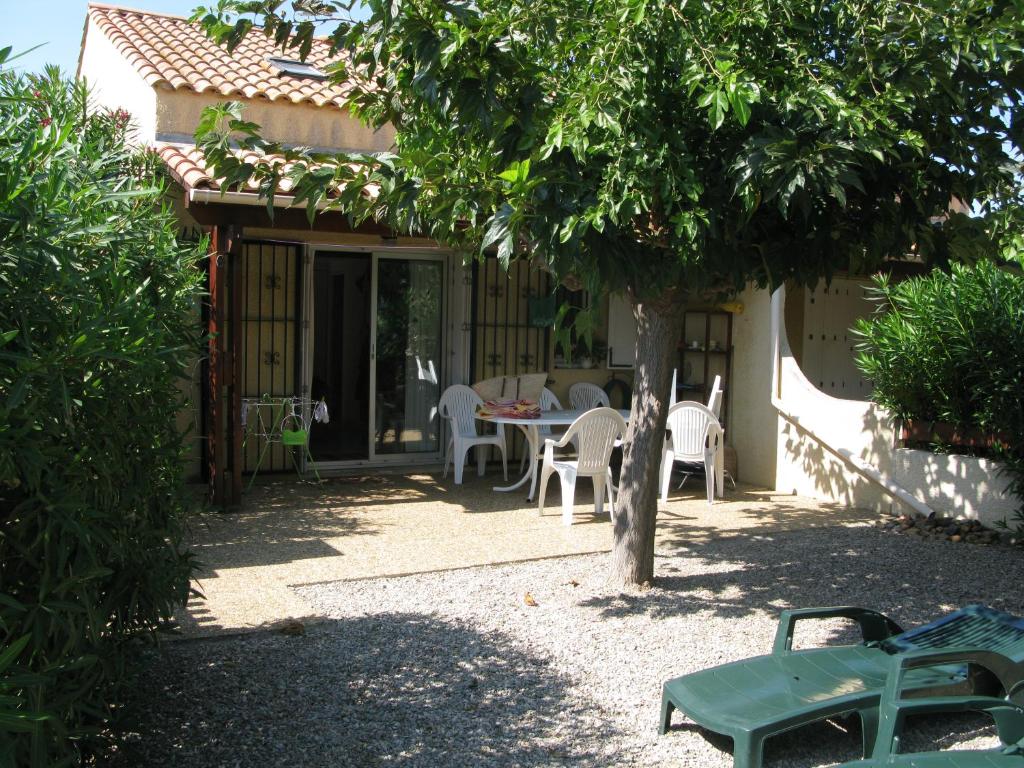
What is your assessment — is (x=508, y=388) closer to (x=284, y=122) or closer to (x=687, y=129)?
(x=284, y=122)

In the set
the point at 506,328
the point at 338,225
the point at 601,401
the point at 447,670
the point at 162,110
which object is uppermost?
the point at 162,110

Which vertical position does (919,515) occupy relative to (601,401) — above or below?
below

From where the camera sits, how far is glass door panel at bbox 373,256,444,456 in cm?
1077

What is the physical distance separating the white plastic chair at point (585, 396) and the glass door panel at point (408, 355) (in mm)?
1548

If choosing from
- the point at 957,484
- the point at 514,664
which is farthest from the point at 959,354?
the point at 514,664

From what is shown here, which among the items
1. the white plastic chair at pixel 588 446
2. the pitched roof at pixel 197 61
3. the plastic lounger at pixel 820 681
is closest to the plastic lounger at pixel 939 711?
the plastic lounger at pixel 820 681

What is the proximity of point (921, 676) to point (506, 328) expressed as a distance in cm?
745

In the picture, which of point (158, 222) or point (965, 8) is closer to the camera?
point (158, 222)

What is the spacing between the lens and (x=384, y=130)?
11.1 metres

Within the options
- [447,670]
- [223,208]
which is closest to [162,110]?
[223,208]

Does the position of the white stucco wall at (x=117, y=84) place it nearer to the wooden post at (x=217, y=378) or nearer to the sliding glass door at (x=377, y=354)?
the wooden post at (x=217, y=378)

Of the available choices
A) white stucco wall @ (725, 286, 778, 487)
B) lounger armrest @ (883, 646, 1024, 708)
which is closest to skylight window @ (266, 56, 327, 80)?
white stucco wall @ (725, 286, 778, 487)

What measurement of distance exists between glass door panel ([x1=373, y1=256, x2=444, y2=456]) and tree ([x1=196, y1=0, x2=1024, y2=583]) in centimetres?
523

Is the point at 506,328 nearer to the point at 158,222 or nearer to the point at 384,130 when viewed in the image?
the point at 384,130
